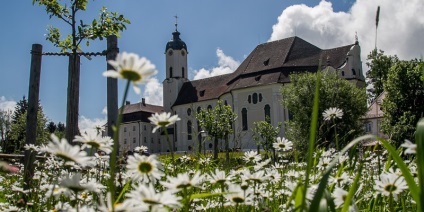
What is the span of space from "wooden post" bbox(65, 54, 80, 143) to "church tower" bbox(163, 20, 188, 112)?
194 feet

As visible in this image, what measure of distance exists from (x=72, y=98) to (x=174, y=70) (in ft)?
202

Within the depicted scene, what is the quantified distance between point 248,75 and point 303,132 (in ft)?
66.7

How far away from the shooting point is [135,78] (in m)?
0.92

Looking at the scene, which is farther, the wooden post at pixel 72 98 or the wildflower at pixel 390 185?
the wooden post at pixel 72 98

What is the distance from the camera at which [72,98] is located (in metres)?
7.47

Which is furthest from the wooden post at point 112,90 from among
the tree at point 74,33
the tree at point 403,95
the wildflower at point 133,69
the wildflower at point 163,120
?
the tree at point 403,95

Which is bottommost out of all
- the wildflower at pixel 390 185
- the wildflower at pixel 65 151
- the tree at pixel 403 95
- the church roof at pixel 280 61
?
the wildflower at pixel 390 185

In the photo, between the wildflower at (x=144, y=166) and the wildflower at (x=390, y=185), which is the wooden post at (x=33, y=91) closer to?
the wildflower at (x=144, y=166)

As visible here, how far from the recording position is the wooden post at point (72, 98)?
290 inches

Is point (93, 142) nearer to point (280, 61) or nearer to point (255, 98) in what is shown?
point (255, 98)

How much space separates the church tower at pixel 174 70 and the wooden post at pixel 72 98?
5901 centimetres

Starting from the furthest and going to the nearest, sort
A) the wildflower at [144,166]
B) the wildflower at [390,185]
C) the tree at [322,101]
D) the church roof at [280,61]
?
the church roof at [280,61] → the tree at [322,101] → the wildflower at [390,185] → the wildflower at [144,166]

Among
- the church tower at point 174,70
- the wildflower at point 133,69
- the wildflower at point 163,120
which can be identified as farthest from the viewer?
the church tower at point 174,70

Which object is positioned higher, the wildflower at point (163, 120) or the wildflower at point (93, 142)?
the wildflower at point (163, 120)
